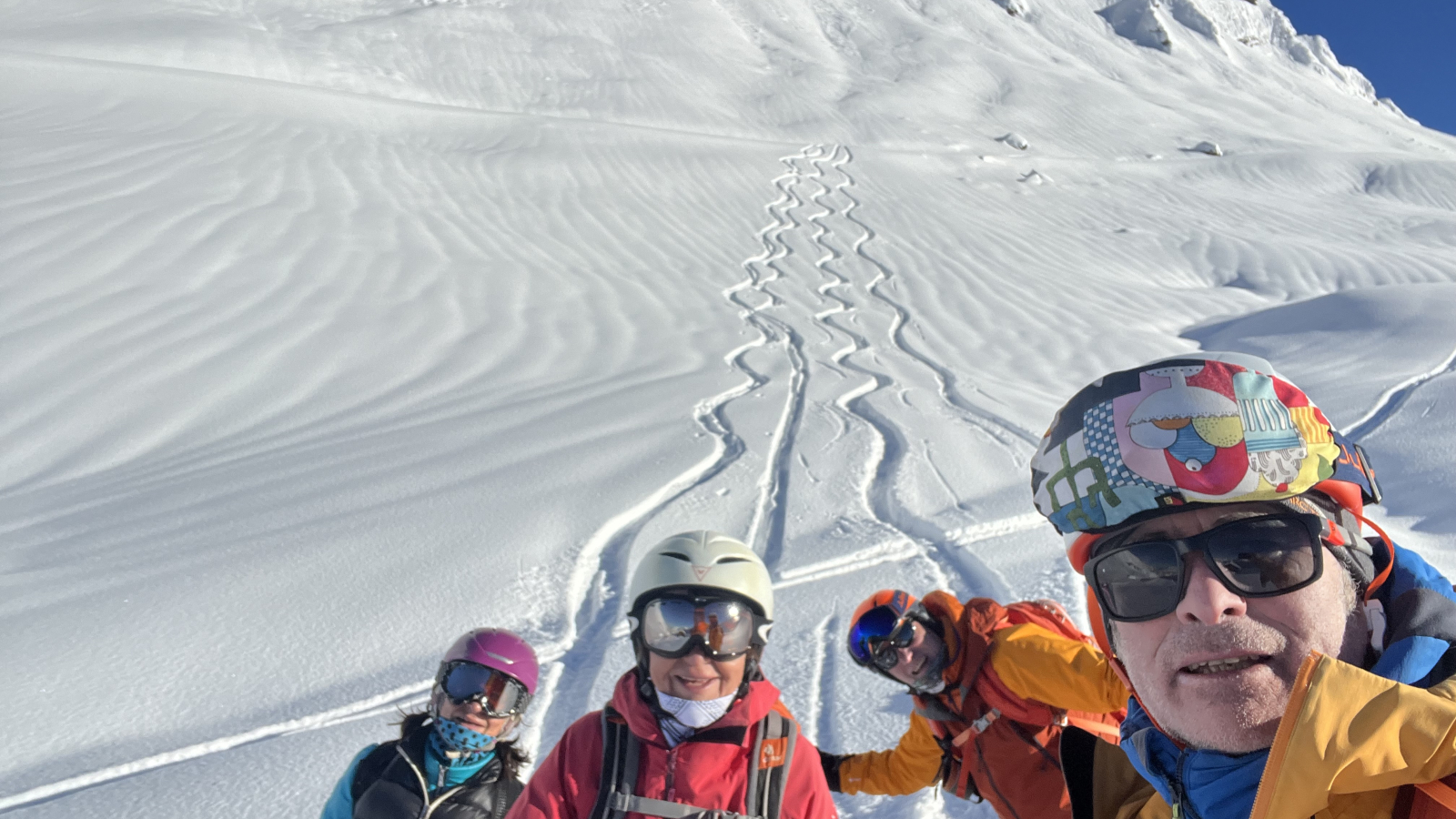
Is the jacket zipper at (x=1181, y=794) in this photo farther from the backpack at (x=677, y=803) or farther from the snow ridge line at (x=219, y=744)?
the snow ridge line at (x=219, y=744)

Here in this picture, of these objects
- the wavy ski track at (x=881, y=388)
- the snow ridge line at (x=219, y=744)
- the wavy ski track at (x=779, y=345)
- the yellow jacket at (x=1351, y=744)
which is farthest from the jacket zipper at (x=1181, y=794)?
the wavy ski track at (x=779, y=345)

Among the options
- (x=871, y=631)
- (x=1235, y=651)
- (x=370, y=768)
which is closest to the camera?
(x=1235, y=651)

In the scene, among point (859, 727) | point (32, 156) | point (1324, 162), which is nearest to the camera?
point (859, 727)

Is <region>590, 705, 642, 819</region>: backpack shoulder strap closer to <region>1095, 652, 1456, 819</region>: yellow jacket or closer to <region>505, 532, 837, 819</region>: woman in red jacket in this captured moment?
<region>505, 532, 837, 819</region>: woman in red jacket

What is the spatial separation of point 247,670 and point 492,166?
42.8 feet

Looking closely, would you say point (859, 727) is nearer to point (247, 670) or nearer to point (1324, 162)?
point (247, 670)

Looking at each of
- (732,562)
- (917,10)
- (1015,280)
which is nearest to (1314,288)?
(1015,280)

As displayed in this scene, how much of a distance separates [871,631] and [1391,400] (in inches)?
291

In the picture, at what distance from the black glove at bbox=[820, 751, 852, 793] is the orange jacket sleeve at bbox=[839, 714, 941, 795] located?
12mm

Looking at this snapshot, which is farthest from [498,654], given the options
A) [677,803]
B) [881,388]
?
[881,388]

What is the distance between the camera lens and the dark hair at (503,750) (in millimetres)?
2393

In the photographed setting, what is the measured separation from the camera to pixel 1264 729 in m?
1.07

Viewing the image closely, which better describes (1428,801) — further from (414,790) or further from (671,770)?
(414,790)

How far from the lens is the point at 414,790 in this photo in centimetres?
228
